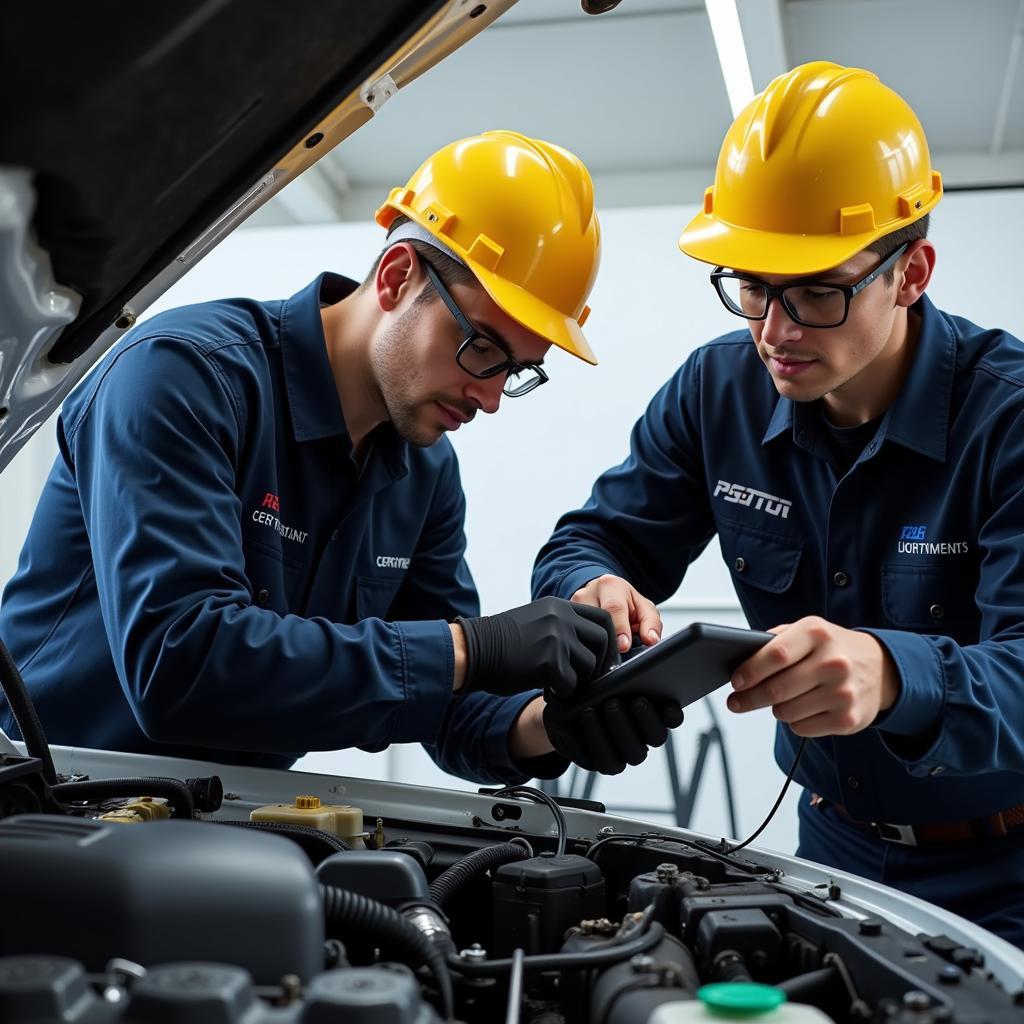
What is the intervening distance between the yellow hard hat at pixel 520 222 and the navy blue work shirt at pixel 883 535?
38 cm

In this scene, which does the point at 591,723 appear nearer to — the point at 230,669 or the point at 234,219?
the point at 230,669

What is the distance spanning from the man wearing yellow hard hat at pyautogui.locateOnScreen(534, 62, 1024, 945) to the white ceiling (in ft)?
7.70

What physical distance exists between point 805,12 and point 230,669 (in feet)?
14.0

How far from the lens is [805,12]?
4.70 metres

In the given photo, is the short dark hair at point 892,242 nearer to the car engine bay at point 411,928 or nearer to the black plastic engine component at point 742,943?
the car engine bay at point 411,928

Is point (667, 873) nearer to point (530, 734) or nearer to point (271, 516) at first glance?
point (530, 734)

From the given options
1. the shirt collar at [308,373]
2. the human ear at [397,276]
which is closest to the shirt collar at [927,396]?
the human ear at [397,276]

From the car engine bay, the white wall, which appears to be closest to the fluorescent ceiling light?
the white wall

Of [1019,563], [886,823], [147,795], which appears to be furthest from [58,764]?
[1019,563]

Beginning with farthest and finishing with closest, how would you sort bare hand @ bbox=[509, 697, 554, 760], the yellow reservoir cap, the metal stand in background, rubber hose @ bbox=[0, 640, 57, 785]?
the metal stand in background, bare hand @ bbox=[509, 697, 554, 760], the yellow reservoir cap, rubber hose @ bbox=[0, 640, 57, 785]

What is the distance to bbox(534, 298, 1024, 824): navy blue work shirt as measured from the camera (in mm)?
1580

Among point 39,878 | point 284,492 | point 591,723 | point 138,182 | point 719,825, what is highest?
point 138,182

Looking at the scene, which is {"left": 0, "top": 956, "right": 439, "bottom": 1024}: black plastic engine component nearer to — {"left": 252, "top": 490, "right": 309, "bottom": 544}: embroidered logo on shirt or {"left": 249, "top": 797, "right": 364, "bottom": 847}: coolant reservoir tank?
{"left": 249, "top": 797, "right": 364, "bottom": 847}: coolant reservoir tank

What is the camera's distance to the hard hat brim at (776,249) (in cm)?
182
